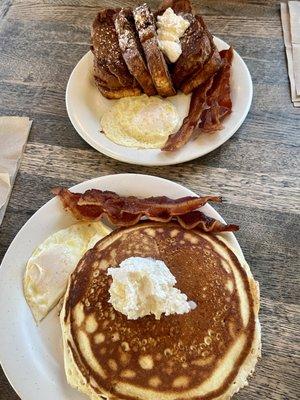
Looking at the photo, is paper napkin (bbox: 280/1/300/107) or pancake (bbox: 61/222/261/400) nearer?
pancake (bbox: 61/222/261/400)

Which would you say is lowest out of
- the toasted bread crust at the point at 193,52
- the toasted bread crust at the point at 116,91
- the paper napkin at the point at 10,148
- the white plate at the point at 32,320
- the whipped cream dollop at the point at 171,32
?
the white plate at the point at 32,320

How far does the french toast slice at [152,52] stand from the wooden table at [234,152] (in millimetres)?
292

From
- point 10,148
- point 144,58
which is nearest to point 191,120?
point 144,58

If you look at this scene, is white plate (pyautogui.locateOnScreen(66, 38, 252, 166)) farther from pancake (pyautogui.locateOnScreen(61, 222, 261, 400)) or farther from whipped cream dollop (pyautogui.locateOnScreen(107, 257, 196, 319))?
whipped cream dollop (pyautogui.locateOnScreen(107, 257, 196, 319))

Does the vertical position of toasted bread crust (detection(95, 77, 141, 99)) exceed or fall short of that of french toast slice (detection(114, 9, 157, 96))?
it falls short

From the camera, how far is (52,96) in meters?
1.89

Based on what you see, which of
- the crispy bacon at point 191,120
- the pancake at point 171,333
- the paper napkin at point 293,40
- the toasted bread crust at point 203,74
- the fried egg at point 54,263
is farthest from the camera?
the paper napkin at point 293,40

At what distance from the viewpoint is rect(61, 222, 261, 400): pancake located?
108cm

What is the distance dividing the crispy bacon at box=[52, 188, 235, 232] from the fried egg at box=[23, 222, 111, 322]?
0.16 feet

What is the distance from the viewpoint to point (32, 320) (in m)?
1.30

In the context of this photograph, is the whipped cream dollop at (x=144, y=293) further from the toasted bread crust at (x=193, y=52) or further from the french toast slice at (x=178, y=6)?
the french toast slice at (x=178, y=6)

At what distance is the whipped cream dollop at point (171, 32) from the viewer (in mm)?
1662

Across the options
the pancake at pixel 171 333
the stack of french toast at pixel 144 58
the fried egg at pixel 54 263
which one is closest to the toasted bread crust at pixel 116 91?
the stack of french toast at pixel 144 58

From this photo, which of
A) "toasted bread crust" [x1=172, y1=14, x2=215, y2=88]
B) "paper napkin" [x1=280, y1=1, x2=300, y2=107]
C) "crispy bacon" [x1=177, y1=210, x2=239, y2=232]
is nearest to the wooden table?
"paper napkin" [x1=280, y1=1, x2=300, y2=107]
